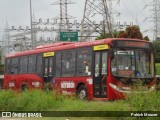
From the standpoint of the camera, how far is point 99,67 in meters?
20.1

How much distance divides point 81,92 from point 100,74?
71.7 inches

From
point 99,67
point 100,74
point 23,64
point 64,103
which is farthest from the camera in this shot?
point 23,64

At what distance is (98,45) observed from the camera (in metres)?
20.3

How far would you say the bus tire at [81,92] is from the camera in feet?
68.4

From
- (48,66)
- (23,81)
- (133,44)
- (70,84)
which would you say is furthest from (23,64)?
(133,44)

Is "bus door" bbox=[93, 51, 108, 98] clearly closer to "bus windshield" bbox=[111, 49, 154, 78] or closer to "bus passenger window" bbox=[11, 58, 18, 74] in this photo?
"bus windshield" bbox=[111, 49, 154, 78]

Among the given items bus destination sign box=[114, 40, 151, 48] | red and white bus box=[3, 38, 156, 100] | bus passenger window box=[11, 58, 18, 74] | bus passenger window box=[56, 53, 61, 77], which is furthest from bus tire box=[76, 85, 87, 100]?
bus passenger window box=[11, 58, 18, 74]

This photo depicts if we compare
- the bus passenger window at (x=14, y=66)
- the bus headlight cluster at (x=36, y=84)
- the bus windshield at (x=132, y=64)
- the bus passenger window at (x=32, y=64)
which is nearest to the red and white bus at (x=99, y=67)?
the bus windshield at (x=132, y=64)

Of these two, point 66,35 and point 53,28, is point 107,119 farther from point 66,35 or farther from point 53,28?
point 53,28

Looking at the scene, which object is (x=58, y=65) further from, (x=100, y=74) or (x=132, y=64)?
(x=132, y=64)

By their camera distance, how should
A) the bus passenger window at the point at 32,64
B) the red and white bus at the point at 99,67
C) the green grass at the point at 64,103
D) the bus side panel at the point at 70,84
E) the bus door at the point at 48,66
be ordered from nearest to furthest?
1. the green grass at the point at 64,103
2. the red and white bus at the point at 99,67
3. the bus side panel at the point at 70,84
4. the bus door at the point at 48,66
5. the bus passenger window at the point at 32,64

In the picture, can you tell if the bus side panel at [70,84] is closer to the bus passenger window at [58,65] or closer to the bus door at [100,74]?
the bus passenger window at [58,65]

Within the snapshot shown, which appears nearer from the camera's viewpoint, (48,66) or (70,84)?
(70,84)

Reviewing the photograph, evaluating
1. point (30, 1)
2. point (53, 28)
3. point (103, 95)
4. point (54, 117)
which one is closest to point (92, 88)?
point (103, 95)
